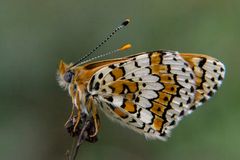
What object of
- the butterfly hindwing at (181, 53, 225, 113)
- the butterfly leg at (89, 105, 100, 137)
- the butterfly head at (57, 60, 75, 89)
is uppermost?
the butterfly hindwing at (181, 53, 225, 113)

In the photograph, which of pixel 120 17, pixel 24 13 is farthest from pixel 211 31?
pixel 24 13

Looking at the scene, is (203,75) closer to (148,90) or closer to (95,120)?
(148,90)

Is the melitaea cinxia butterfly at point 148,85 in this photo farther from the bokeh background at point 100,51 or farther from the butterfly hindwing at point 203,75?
the bokeh background at point 100,51

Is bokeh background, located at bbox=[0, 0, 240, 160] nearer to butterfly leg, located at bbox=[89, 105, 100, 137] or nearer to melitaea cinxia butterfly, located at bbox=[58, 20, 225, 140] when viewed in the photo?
melitaea cinxia butterfly, located at bbox=[58, 20, 225, 140]

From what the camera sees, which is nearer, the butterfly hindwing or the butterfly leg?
the butterfly leg

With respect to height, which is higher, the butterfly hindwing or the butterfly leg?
the butterfly hindwing

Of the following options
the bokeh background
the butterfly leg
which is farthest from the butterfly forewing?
the bokeh background

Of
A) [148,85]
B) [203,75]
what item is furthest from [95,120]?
[203,75]

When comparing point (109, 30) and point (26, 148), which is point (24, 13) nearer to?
point (109, 30)
